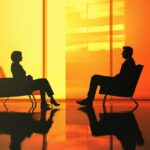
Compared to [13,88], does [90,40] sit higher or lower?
higher

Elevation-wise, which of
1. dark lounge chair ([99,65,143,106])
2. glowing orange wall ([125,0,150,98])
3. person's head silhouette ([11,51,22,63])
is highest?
glowing orange wall ([125,0,150,98])

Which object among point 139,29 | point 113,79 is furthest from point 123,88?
point 139,29

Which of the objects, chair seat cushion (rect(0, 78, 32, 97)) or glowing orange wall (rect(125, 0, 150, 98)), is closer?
chair seat cushion (rect(0, 78, 32, 97))

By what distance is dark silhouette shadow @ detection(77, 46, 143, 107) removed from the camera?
259 inches

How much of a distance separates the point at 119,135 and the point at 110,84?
345 centimetres

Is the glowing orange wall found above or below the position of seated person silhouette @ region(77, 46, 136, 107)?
above

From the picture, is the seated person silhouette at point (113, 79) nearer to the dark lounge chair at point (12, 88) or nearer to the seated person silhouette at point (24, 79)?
the seated person silhouette at point (24, 79)

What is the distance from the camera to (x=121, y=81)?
21.8 ft

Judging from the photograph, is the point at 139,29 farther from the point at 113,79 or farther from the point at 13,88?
the point at 13,88

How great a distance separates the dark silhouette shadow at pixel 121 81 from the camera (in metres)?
6.57

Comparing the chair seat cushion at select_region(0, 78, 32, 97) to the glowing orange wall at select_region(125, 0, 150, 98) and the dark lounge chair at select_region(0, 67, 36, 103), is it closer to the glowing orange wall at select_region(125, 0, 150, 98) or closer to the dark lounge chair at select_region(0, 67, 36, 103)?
the dark lounge chair at select_region(0, 67, 36, 103)

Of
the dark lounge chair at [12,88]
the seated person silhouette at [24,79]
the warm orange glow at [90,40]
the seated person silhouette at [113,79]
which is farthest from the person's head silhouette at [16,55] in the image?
the warm orange glow at [90,40]

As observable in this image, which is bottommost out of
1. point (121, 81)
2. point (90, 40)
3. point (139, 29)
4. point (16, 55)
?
point (121, 81)

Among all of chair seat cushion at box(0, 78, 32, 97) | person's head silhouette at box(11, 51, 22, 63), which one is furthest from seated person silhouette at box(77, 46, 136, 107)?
person's head silhouette at box(11, 51, 22, 63)
